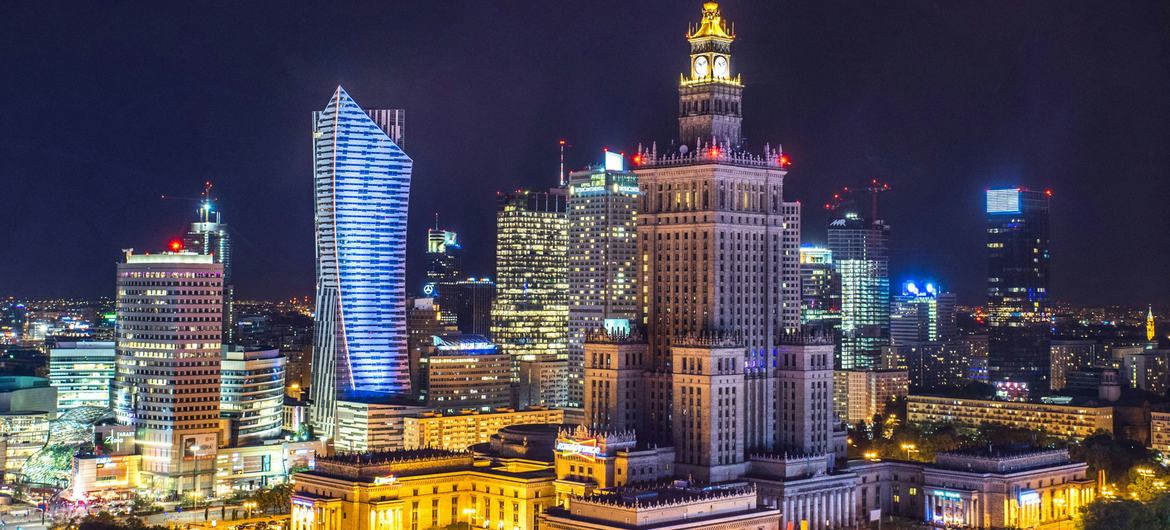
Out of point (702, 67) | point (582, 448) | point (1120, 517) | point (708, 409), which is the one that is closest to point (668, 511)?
point (582, 448)

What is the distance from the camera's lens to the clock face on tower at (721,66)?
155 metres

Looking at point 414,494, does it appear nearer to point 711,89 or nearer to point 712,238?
point 712,238

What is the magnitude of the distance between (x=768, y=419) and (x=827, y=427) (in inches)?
273

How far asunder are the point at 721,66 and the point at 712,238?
59.6 ft

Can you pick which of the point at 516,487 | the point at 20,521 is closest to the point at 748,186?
the point at 516,487

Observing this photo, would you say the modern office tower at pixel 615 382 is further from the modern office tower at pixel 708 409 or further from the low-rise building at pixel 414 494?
the low-rise building at pixel 414 494

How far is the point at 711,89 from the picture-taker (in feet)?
506

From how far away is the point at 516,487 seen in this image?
148 metres

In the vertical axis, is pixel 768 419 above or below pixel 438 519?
above

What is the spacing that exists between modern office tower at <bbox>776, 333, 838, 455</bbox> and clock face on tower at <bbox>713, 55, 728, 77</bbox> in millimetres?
26863

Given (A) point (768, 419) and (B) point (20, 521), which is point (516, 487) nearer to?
(A) point (768, 419)

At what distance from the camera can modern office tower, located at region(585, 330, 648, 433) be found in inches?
5965

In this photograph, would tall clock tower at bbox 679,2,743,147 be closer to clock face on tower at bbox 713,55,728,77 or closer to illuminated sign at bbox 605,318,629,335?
clock face on tower at bbox 713,55,728,77

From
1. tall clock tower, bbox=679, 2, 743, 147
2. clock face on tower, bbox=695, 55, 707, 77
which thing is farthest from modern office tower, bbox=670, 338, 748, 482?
clock face on tower, bbox=695, 55, 707, 77
